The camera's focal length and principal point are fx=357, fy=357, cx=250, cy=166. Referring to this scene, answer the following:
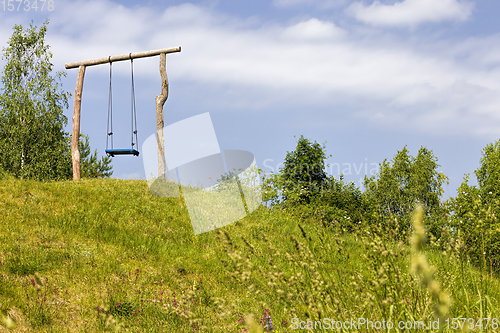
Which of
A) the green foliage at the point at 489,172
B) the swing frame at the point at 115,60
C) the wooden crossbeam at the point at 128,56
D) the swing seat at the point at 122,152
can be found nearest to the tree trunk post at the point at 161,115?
the swing frame at the point at 115,60

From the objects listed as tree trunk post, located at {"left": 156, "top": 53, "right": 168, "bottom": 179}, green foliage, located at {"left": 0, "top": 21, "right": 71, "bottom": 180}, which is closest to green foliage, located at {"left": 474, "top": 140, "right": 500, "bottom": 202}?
tree trunk post, located at {"left": 156, "top": 53, "right": 168, "bottom": 179}

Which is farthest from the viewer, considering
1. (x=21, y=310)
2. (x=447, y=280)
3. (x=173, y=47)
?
(x=173, y=47)

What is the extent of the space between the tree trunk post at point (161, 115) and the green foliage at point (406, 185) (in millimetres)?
12349

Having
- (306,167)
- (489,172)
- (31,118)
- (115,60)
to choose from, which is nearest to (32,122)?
(31,118)

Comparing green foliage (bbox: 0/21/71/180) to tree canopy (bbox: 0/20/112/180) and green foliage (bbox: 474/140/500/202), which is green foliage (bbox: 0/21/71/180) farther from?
green foliage (bbox: 474/140/500/202)

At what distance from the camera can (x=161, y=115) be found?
1473cm

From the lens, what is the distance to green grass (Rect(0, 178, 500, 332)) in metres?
2.47

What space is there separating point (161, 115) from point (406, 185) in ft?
50.8

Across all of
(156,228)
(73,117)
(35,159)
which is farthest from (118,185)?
(35,159)

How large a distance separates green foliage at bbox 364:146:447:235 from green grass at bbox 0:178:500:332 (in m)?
12.7

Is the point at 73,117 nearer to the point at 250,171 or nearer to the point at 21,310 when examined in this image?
the point at 250,171

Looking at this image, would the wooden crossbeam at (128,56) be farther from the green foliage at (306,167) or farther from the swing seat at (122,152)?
the green foliage at (306,167)

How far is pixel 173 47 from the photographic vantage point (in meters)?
14.9

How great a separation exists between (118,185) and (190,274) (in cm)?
715
